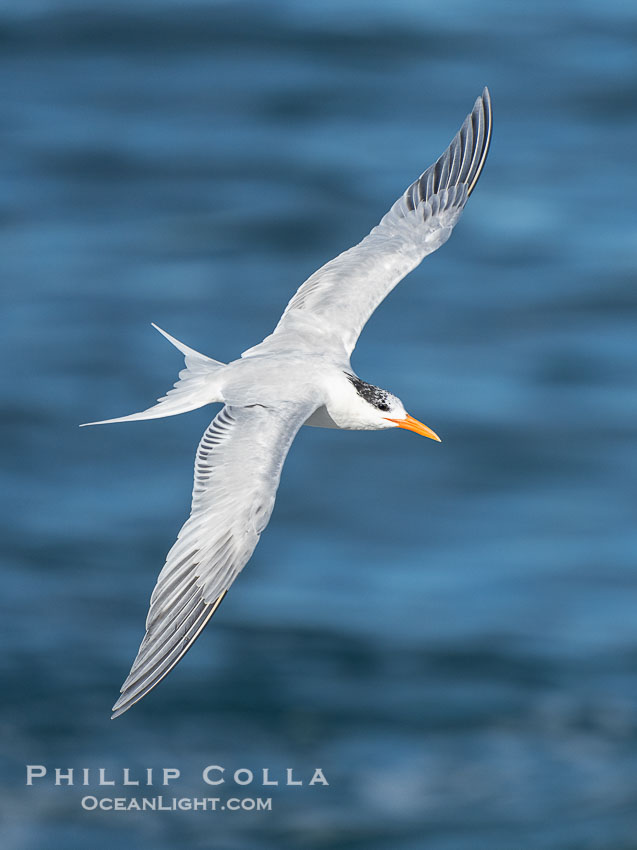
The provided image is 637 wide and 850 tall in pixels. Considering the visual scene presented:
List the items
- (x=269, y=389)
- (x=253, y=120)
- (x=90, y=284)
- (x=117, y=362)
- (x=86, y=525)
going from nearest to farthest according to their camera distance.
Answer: (x=269, y=389)
(x=86, y=525)
(x=117, y=362)
(x=90, y=284)
(x=253, y=120)

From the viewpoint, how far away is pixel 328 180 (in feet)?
57.9

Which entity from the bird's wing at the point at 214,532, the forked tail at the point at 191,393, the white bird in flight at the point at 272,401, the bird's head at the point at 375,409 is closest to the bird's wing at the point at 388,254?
the white bird in flight at the point at 272,401

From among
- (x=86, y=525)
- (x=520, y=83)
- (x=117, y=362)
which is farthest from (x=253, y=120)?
(x=86, y=525)

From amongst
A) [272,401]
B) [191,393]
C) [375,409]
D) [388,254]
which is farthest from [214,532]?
[388,254]

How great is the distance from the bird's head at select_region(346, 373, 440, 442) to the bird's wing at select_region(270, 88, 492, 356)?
74 cm

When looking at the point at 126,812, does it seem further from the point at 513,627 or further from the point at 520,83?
the point at 520,83

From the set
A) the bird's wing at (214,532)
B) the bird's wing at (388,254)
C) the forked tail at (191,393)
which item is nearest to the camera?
the bird's wing at (214,532)

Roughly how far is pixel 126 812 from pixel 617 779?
12.9 ft

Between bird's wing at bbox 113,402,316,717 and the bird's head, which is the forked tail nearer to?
Answer: bird's wing at bbox 113,402,316,717

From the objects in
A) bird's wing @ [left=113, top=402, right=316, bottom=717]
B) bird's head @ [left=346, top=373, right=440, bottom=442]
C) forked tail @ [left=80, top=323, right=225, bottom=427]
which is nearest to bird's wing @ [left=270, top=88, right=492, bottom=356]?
bird's head @ [left=346, top=373, right=440, bottom=442]

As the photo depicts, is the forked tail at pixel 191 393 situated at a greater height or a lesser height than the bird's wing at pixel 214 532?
greater

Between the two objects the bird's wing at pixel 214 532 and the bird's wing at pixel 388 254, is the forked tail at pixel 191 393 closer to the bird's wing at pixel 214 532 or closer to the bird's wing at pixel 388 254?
the bird's wing at pixel 214 532

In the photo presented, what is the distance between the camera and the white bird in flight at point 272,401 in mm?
8922

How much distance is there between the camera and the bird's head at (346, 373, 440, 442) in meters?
10.5
